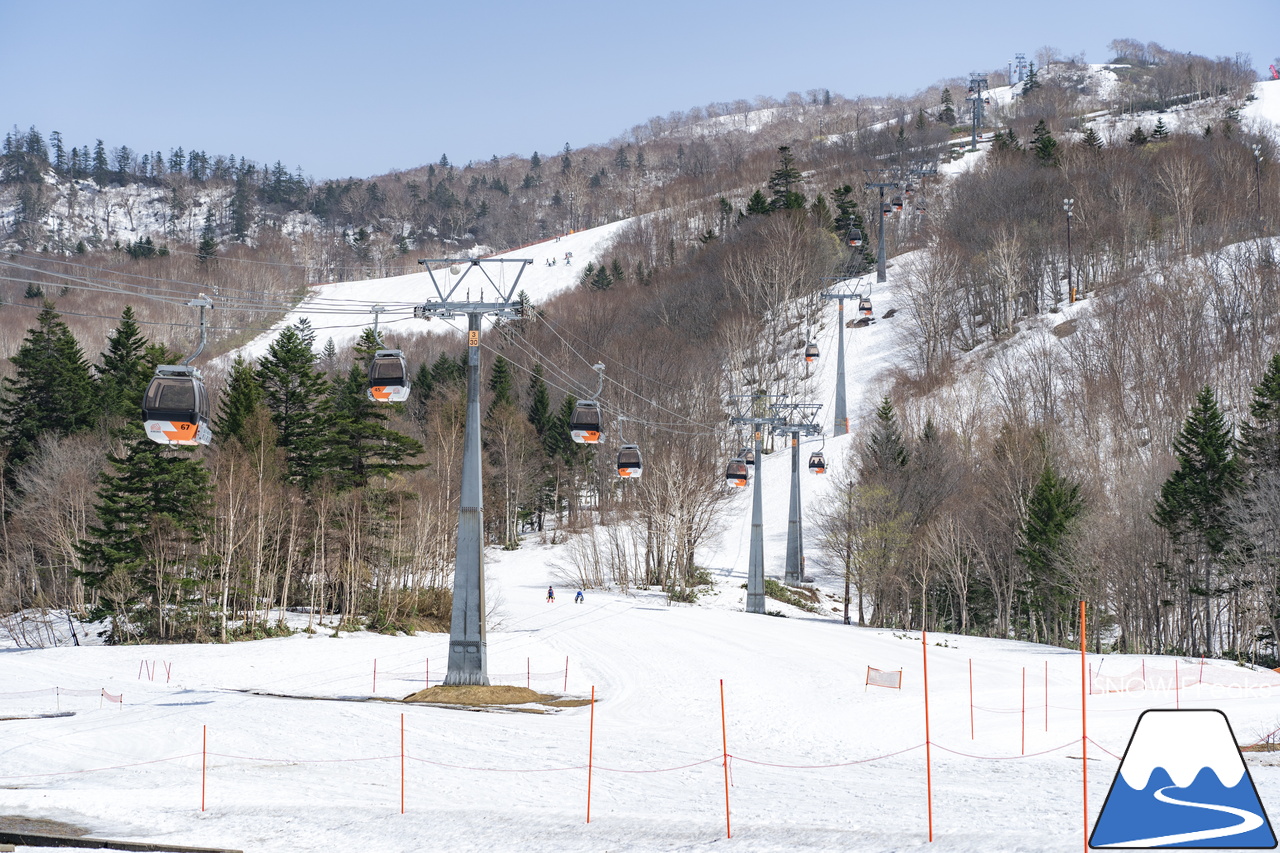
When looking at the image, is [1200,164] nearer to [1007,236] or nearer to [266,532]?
[1007,236]

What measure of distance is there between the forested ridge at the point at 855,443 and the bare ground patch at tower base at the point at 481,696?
9842mm

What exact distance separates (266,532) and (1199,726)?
43009 millimetres

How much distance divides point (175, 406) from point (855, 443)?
2228 inches

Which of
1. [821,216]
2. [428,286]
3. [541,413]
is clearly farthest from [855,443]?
[428,286]

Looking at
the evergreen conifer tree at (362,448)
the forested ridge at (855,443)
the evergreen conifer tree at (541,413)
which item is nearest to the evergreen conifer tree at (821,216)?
the forested ridge at (855,443)

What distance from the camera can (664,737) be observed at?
21.0m

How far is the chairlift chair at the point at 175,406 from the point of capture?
59.4ft

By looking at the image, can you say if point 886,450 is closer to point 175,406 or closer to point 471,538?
point 471,538

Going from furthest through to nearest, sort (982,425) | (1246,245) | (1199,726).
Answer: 1. (1246,245)
2. (982,425)
3. (1199,726)

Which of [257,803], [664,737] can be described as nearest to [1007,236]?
[664,737]

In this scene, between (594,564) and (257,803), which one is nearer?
(257,803)

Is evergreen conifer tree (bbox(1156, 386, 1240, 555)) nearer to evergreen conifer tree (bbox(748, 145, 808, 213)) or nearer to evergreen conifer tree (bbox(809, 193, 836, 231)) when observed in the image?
evergreen conifer tree (bbox(809, 193, 836, 231))

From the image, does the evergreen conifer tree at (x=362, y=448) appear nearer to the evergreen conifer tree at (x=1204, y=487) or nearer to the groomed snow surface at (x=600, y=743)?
the groomed snow surface at (x=600, y=743)

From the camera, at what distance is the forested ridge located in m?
43.3
